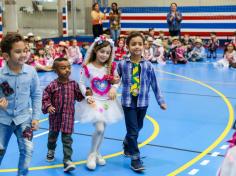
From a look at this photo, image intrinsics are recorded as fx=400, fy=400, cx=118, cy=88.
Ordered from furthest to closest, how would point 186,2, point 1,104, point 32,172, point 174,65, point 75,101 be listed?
point 186,2
point 174,65
point 75,101
point 32,172
point 1,104

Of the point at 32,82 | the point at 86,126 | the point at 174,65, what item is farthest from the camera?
the point at 174,65

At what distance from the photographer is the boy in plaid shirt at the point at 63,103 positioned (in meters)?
4.21

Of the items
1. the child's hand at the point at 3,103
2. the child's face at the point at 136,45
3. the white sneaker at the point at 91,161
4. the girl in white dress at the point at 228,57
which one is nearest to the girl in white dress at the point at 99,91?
the white sneaker at the point at 91,161

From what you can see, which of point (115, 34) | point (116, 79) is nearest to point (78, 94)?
point (116, 79)

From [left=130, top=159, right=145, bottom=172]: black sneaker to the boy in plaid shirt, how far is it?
67 cm

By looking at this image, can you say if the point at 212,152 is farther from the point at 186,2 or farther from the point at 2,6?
the point at 186,2

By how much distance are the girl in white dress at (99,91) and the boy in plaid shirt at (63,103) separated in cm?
12

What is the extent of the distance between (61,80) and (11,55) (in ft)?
3.39

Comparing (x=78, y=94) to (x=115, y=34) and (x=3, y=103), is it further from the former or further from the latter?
(x=115, y=34)

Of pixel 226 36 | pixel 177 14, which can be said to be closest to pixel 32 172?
pixel 177 14

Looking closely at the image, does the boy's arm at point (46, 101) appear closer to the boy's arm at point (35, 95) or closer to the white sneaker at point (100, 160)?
the boy's arm at point (35, 95)

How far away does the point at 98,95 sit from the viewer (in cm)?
433

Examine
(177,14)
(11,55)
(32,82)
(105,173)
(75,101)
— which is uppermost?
(177,14)

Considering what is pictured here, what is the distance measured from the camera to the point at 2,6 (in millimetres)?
14602
